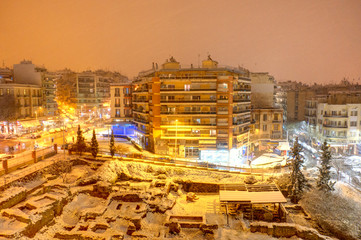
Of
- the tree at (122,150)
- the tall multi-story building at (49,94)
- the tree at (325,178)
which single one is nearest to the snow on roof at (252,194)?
the tree at (325,178)

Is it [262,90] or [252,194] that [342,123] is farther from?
[252,194]

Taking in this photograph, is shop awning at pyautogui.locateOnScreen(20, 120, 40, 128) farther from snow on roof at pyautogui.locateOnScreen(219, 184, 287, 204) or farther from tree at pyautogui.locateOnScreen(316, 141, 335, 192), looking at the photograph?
tree at pyautogui.locateOnScreen(316, 141, 335, 192)

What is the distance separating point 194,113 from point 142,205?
947 inches

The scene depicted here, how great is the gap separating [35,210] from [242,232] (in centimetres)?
1983

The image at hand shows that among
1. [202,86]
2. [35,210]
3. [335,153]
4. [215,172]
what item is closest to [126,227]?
[35,210]

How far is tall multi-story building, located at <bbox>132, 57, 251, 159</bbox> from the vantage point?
48.5 m

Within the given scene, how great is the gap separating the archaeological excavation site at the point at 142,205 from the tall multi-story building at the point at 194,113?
31.1ft

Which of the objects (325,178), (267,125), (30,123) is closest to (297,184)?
(325,178)

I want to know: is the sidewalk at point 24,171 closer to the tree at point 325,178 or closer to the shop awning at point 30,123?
the shop awning at point 30,123

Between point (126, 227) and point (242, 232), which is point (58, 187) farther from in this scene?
point (242, 232)

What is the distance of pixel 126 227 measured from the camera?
2505cm

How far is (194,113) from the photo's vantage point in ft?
161

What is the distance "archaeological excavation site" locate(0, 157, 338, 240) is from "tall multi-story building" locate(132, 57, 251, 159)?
9494 mm

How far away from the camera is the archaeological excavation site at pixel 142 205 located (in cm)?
2348
